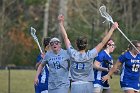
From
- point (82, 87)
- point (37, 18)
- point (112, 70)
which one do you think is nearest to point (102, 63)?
point (112, 70)

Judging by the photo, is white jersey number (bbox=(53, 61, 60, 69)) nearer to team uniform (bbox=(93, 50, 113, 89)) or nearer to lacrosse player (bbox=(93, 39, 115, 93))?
lacrosse player (bbox=(93, 39, 115, 93))

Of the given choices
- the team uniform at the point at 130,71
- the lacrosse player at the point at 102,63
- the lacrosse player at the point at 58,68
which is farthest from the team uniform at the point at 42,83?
the lacrosse player at the point at 58,68

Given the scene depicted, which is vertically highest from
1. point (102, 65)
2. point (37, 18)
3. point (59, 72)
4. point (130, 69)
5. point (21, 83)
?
point (37, 18)

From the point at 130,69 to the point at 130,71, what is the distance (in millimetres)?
47

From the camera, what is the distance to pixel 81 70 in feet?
40.2

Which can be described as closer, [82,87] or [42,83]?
[82,87]

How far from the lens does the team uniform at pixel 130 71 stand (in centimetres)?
1434

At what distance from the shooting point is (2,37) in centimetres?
4809

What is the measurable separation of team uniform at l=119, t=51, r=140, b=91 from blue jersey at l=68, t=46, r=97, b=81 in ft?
7.16

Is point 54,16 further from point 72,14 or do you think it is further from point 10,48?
point 10,48

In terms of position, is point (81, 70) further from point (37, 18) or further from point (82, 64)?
point (37, 18)

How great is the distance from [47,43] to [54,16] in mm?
48774

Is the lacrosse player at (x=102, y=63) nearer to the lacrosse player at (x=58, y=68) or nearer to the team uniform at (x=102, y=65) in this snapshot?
the team uniform at (x=102, y=65)

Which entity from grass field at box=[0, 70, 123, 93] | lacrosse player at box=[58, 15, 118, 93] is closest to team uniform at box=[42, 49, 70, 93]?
lacrosse player at box=[58, 15, 118, 93]
